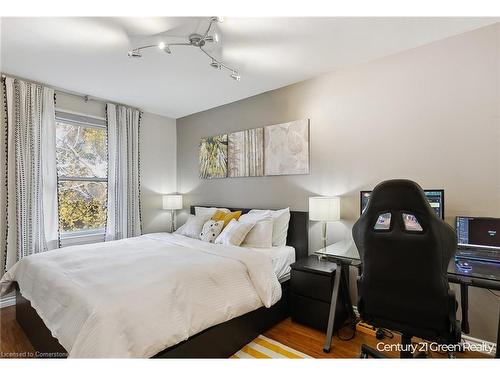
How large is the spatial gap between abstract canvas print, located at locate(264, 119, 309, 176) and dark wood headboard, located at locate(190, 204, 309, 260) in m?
0.50

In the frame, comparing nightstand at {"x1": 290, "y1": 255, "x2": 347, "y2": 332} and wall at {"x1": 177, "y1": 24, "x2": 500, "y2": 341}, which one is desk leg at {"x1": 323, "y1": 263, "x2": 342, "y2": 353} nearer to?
nightstand at {"x1": 290, "y1": 255, "x2": 347, "y2": 332}

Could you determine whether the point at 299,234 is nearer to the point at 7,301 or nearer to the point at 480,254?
the point at 480,254

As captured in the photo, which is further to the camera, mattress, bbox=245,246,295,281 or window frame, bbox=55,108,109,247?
window frame, bbox=55,108,109,247

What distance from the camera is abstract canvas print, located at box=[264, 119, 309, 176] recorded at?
3010 millimetres

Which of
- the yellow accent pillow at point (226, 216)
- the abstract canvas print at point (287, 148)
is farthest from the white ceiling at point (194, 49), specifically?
the yellow accent pillow at point (226, 216)

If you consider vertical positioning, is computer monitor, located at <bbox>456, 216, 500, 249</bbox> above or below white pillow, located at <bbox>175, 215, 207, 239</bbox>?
above

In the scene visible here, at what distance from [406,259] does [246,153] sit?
2502mm

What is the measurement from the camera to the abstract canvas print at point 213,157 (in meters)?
3.83

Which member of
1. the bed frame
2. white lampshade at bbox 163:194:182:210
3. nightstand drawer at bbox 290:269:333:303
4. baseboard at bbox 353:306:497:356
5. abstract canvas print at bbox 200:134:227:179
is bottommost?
baseboard at bbox 353:306:497:356

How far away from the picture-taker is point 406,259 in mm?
1327

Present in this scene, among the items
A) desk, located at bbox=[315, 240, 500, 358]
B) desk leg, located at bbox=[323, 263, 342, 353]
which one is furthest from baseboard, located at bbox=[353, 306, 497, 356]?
desk leg, located at bbox=[323, 263, 342, 353]
